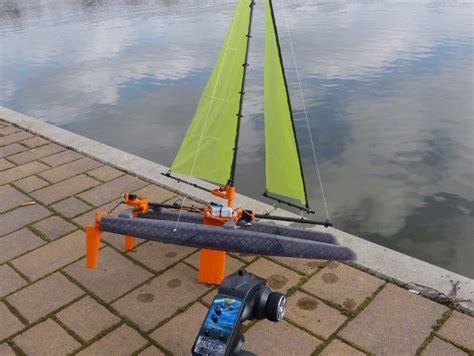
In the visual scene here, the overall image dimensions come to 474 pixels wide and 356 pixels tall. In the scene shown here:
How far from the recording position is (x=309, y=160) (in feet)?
30.4

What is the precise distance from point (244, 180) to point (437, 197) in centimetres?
334

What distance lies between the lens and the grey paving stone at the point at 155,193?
668cm

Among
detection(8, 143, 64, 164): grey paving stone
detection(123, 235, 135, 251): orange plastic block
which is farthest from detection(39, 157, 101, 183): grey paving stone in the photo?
detection(123, 235, 135, 251): orange plastic block

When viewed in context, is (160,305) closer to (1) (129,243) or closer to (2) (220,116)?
(1) (129,243)

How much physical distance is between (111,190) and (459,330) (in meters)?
4.88

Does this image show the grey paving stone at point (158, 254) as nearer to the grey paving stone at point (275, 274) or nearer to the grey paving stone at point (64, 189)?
the grey paving stone at point (275, 274)

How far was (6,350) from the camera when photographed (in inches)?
162

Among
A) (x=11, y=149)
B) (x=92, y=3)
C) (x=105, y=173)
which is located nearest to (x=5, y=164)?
(x=11, y=149)

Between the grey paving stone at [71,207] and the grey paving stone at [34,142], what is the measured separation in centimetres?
260

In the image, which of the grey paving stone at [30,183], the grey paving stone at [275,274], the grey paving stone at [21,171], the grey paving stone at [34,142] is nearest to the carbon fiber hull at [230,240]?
the grey paving stone at [275,274]

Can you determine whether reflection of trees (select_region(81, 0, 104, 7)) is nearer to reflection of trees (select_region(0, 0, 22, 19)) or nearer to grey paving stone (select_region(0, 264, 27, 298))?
reflection of trees (select_region(0, 0, 22, 19))

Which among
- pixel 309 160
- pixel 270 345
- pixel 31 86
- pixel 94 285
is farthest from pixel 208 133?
pixel 31 86

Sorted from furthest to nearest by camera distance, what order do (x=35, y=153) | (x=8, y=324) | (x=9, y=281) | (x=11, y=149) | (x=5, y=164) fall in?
(x=11, y=149), (x=35, y=153), (x=5, y=164), (x=9, y=281), (x=8, y=324)

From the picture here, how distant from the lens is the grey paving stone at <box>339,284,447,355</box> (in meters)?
4.12
